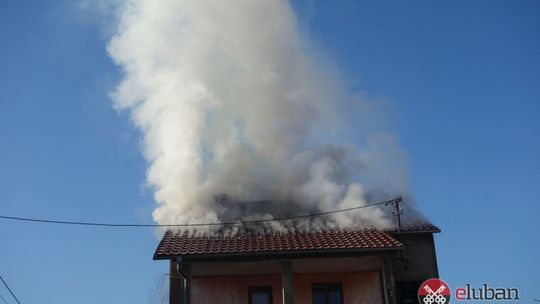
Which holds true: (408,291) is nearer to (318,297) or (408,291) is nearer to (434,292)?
(434,292)

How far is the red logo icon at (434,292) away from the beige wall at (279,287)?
1.32m

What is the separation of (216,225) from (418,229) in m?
6.41

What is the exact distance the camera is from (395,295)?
53.2 ft

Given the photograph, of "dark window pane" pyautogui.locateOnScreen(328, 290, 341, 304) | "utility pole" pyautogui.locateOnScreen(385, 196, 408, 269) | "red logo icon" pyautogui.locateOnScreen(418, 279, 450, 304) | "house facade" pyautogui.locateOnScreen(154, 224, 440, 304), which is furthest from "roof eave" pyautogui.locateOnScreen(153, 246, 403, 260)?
"dark window pane" pyautogui.locateOnScreen(328, 290, 341, 304)

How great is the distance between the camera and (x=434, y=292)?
15445mm

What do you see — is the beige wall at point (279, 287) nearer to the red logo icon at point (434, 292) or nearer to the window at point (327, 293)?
the window at point (327, 293)

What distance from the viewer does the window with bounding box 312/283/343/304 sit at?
1703cm

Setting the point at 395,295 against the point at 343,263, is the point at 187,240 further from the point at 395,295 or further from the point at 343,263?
the point at 395,295

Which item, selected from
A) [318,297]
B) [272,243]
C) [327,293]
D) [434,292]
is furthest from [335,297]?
[434,292]

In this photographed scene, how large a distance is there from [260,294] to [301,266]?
171 centimetres

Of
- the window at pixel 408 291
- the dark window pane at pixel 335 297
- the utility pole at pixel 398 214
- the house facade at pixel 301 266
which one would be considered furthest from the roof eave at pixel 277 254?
the window at pixel 408 291

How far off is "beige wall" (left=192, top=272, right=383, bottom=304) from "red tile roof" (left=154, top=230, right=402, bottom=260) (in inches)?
45.9

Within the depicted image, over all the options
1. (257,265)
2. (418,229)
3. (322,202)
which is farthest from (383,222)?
(257,265)

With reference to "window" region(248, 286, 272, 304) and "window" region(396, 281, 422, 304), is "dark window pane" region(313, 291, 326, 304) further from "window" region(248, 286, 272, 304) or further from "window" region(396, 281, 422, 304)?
"window" region(396, 281, 422, 304)
